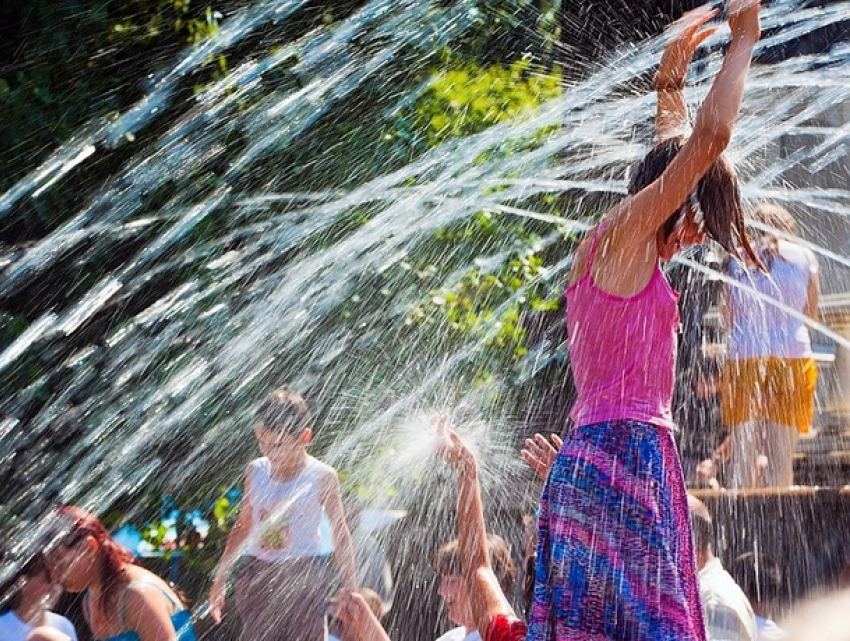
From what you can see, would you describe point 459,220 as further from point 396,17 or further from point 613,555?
point 613,555

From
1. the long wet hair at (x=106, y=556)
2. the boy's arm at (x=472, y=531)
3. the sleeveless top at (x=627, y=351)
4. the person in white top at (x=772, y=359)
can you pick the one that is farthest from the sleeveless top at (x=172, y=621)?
the person in white top at (x=772, y=359)

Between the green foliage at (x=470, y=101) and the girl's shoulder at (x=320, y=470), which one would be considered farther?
the green foliage at (x=470, y=101)

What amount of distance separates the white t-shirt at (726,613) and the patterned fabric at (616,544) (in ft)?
4.16

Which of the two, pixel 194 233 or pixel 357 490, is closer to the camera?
pixel 194 233

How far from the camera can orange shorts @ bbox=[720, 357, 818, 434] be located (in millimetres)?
4793

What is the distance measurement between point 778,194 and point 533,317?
6.08 ft

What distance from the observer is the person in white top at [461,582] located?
13.1 ft

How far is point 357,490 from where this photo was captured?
217 inches

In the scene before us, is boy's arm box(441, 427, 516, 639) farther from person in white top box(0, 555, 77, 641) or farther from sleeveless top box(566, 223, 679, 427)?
person in white top box(0, 555, 77, 641)

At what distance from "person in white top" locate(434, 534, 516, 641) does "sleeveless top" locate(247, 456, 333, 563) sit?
2.34ft

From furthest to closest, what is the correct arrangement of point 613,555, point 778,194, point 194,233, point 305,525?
point 778,194 < point 194,233 < point 305,525 < point 613,555

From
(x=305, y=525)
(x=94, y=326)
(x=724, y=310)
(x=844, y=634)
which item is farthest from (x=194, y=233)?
(x=844, y=634)

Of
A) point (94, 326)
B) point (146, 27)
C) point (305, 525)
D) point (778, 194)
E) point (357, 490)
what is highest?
point (146, 27)

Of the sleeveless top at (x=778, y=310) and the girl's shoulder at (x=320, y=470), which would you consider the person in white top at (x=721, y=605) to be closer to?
the sleeveless top at (x=778, y=310)
